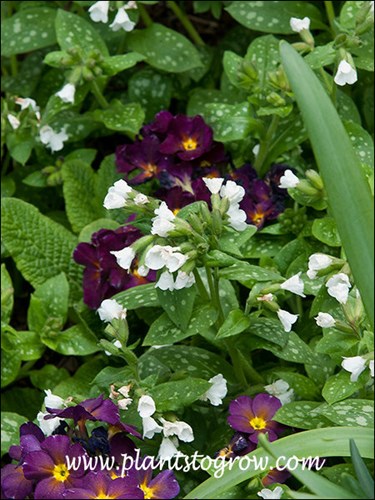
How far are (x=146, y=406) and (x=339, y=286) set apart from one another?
0.35m

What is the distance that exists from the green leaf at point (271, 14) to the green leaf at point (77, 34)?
32 cm

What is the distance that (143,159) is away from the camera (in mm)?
2084

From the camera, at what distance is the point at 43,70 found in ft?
8.31

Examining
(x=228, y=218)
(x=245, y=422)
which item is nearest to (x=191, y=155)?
(x=228, y=218)

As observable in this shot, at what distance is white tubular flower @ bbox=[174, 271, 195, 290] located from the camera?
4.89 feet

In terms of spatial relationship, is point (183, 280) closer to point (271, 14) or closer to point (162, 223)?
point (162, 223)

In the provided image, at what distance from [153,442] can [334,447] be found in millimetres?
399

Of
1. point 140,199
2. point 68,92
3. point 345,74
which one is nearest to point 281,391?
point 140,199

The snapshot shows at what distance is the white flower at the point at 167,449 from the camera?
1506 mm

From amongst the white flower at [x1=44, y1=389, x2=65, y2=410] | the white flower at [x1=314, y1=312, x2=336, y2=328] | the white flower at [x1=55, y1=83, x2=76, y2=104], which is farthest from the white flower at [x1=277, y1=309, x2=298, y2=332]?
the white flower at [x1=55, y1=83, x2=76, y2=104]

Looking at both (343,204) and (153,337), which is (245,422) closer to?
(153,337)

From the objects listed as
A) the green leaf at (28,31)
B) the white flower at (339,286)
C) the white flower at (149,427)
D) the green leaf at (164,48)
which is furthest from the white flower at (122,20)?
the white flower at (149,427)

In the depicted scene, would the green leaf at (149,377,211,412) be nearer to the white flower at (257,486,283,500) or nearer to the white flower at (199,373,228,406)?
the white flower at (199,373,228,406)

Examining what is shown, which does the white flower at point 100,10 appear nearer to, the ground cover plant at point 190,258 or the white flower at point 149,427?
the ground cover plant at point 190,258
